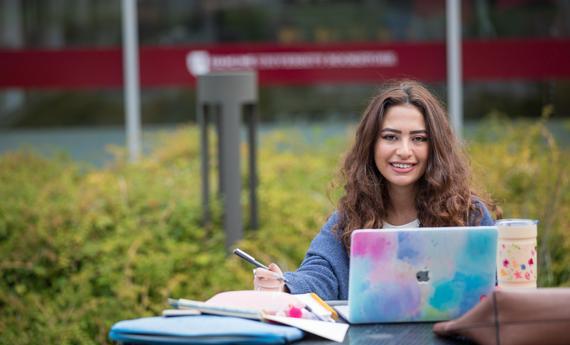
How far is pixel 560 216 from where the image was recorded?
568 centimetres

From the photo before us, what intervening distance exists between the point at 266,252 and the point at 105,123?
4030mm

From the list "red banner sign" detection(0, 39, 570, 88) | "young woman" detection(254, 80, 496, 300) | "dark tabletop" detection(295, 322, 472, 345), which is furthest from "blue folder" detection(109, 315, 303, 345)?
"red banner sign" detection(0, 39, 570, 88)

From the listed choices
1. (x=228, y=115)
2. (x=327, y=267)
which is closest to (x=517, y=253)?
(x=327, y=267)

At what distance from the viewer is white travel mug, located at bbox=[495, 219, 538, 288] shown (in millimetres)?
2990

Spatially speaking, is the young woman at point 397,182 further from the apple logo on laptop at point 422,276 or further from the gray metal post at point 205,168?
the gray metal post at point 205,168

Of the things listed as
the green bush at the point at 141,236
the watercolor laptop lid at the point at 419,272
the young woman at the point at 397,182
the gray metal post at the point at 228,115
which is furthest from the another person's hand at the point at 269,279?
the gray metal post at the point at 228,115

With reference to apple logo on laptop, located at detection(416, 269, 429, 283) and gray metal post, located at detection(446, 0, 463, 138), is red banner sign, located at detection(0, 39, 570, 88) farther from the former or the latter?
apple logo on laptop, located at detection(416, 269, 429, 283)

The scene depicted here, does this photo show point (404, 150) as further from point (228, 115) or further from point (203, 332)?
point (228, 115)

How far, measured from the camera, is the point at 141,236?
18.0ft

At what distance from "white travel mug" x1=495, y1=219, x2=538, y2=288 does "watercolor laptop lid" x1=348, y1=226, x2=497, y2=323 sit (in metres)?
0.24

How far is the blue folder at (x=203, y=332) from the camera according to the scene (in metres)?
2.50

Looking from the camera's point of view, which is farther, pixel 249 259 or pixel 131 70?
pixel 131 70

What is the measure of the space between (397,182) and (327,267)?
334 millimetres

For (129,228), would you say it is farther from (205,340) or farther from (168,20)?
(168,20)
